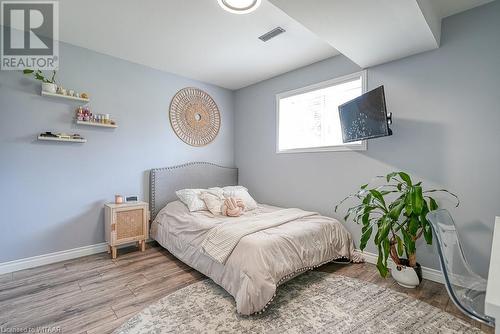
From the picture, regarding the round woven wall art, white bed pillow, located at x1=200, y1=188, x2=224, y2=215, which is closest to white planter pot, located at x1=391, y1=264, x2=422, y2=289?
white bed pillow, located at x1=200, y1=188, x2=224, y2=215

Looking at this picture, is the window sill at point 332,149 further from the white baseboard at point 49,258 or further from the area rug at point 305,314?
the white baseboard at point 49,258

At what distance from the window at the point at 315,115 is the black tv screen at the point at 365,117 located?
29 cm

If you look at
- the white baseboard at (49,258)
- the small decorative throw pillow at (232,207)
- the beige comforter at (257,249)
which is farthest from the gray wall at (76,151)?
the small decorative throw pillow at (232,207)

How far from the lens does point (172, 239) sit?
2.87m

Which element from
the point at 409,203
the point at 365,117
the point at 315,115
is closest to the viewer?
the point at 409,203

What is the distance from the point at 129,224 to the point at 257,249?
1.93 meters

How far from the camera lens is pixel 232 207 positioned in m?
2.94

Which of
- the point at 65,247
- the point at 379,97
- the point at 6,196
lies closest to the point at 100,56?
the point at 6,196

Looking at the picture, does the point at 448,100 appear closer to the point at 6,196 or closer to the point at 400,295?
the point at 400,295

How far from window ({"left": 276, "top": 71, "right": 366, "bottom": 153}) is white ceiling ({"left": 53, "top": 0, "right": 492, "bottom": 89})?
371mm

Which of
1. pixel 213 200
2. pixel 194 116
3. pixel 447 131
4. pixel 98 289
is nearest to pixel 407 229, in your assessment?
pixel 447 131

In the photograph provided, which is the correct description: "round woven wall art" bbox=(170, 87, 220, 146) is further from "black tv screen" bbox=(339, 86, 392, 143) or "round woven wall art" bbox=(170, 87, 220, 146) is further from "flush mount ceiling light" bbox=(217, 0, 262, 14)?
"black tv screen" bbox=(339, 86, 392, 143)

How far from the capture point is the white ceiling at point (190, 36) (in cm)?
218

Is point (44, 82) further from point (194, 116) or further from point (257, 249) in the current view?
point (257, 249)
